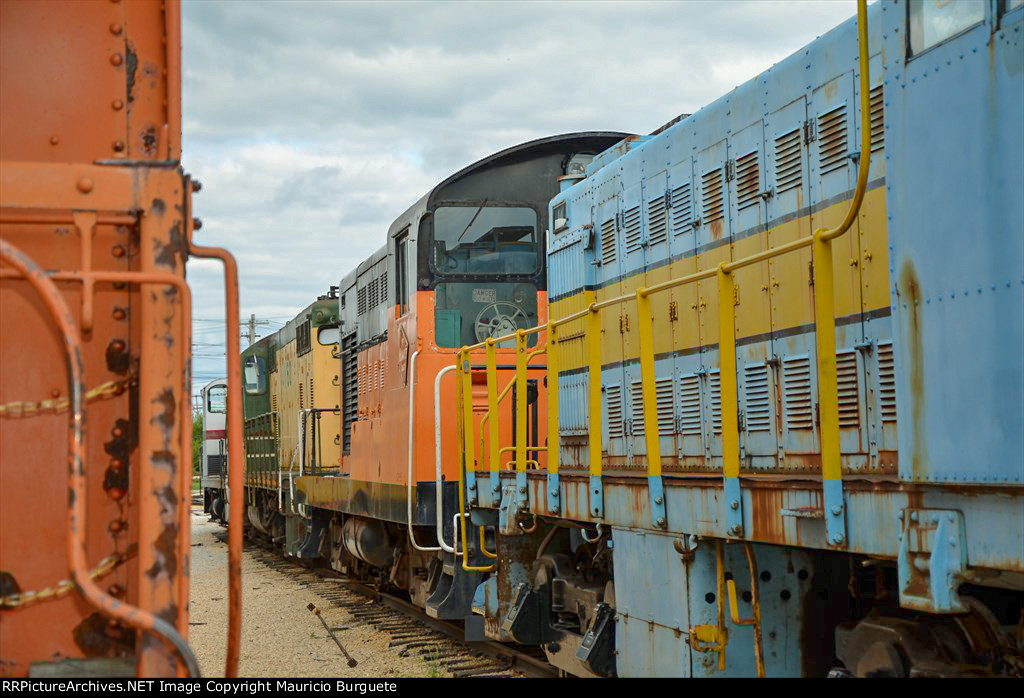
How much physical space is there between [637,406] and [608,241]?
1.28m

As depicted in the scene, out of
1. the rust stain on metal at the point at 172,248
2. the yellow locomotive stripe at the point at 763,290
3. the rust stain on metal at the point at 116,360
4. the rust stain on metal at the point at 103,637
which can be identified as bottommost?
the rust stain on metal at the point at 103,637

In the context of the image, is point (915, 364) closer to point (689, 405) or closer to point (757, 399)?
point (757, 399)

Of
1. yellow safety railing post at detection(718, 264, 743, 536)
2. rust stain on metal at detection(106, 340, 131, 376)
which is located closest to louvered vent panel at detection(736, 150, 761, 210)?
yellow safety railing post at detection(718, 264, 743, 536)

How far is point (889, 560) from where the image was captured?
4.09 metres

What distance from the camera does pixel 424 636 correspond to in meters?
10.6

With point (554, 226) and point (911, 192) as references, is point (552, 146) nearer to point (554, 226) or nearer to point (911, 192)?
point (554, 226)

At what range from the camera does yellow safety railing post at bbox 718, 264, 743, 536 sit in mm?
4859

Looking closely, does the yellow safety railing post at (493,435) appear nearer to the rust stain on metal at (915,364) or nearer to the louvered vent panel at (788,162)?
the louvered vent panel at (788,162)

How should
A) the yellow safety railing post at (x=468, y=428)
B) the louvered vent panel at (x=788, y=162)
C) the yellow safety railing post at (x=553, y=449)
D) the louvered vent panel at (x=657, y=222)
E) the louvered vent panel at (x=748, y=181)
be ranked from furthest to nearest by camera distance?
the yellow safety railing post at (x=468, y=428)
the yellow safety railing post at (x=553, y=449)
the louvered vent panel at (x=657, y=222)
the louvered vent panel at (x=748, y=181)
the louvered vent panel at (x=788, y=162)

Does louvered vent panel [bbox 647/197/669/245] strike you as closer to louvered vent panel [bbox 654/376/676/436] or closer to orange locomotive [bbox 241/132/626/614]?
louvered vent panel [bbox 654/376/676/436]

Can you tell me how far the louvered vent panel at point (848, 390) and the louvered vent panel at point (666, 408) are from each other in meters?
1.64

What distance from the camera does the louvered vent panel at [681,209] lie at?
6.58m

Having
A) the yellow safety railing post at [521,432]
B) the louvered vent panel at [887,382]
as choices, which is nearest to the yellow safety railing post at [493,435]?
the yellow safety railing post at [521,432]

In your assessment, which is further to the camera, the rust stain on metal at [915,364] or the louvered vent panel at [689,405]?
the louvered vent panel at [689,405]
